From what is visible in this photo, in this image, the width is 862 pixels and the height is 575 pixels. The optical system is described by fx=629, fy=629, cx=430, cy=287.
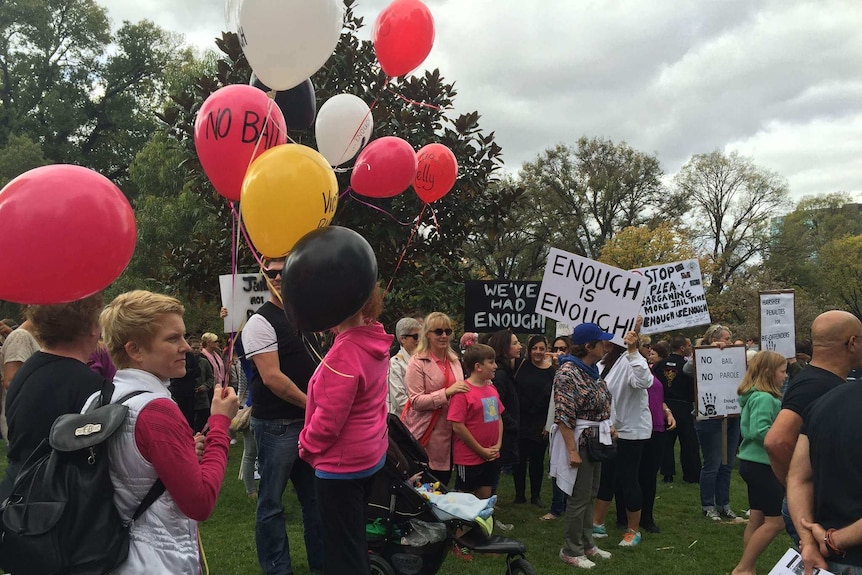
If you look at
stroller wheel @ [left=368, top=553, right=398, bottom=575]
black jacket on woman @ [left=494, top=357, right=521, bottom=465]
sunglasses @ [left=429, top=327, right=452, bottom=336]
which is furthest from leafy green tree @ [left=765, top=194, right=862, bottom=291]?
stroller wheel @ [left=368, top=553, right=398, bottom=575]

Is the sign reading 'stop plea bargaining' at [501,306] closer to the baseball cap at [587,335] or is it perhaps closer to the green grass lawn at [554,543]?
the baseball cap at [587,335]

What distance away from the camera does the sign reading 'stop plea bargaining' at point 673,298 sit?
7398mm

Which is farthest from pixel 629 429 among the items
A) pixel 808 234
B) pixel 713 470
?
pixel 808 234

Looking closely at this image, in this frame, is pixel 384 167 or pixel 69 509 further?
pixel 384 167

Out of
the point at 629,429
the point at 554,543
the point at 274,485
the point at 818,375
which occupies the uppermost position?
the point at 818,375

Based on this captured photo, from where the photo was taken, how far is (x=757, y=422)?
4.84m

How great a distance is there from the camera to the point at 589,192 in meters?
37.8

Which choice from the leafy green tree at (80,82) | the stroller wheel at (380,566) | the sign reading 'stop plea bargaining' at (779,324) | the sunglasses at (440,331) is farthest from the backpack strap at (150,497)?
the leafy green tree at (80,82)

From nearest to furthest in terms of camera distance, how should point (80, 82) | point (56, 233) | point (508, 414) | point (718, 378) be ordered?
point (56, 233), point (508, 414), point (718, 378), point (80, 82)

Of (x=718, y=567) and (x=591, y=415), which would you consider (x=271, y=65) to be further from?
(x=718, y=567)

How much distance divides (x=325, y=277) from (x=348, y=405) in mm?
795

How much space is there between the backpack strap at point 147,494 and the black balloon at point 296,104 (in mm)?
2613

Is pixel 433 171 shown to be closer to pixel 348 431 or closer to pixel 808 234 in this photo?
pixel 348 431

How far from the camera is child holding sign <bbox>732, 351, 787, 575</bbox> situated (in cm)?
474
